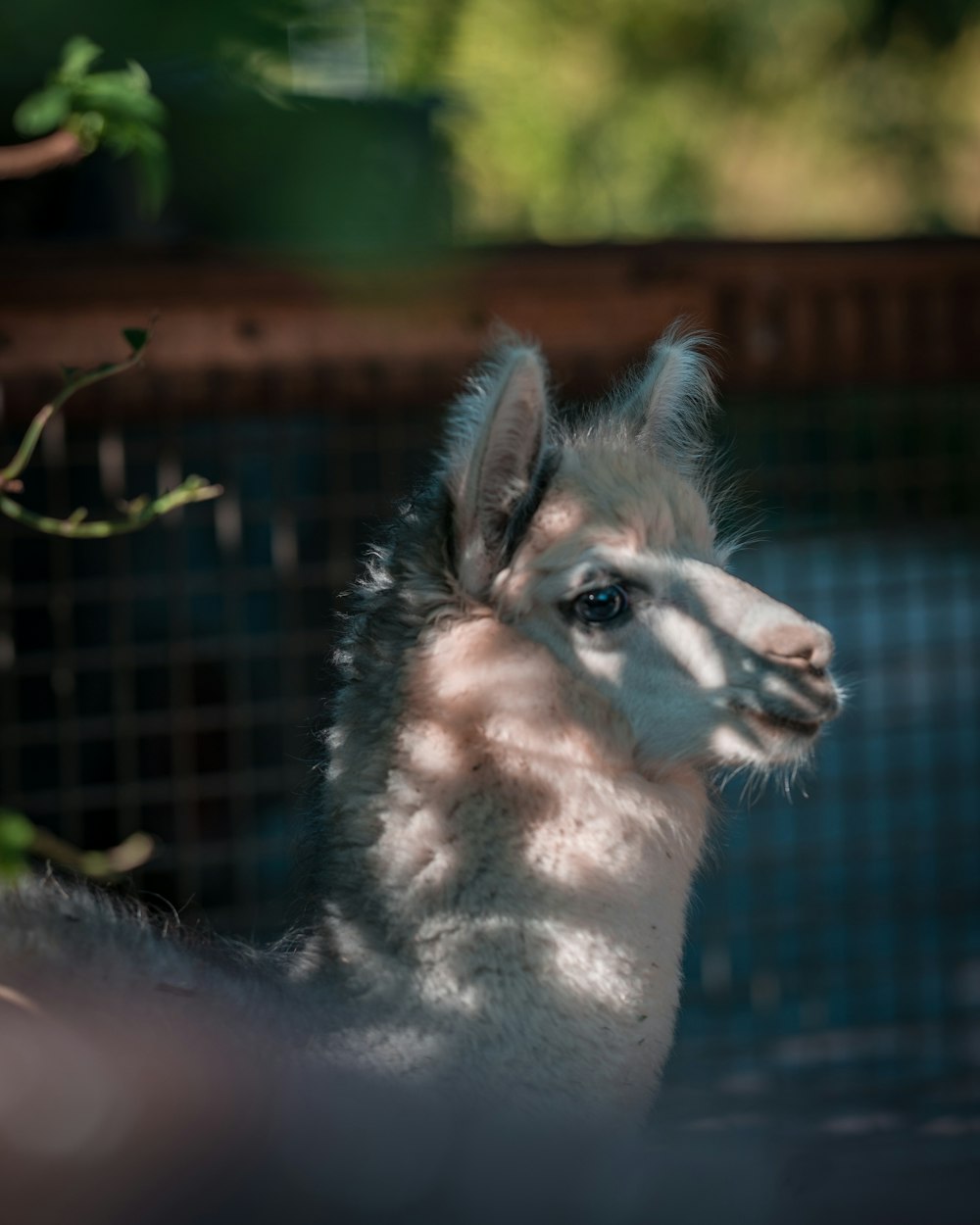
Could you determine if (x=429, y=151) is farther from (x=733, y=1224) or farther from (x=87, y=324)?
(x=733, y=1224)

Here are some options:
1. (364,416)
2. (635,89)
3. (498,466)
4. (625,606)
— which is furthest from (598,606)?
(635,89)

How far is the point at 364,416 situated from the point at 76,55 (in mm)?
3441

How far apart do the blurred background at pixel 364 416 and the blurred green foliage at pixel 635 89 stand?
0.05 feet

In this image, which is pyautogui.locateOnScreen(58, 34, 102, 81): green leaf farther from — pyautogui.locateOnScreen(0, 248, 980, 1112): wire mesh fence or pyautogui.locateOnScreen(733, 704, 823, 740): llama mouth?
pyautogui.locateOnScreen(0, 248, 980, 1112): wire mesh fence

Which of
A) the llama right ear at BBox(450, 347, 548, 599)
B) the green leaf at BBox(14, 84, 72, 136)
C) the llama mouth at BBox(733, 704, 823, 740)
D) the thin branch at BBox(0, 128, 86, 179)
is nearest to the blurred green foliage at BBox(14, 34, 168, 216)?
the green leaf at BBox(14, 84, 72, 136)

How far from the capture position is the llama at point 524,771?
233 centimetres

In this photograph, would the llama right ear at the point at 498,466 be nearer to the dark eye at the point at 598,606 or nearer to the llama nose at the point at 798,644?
the dark eye at the point at 598,606

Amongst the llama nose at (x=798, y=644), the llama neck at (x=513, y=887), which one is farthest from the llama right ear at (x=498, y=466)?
the llama nose at (x=798, y=644)

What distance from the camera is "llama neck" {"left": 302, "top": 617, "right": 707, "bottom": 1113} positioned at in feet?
7.65

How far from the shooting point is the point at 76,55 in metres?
1.73

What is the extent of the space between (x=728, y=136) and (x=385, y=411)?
8832mm

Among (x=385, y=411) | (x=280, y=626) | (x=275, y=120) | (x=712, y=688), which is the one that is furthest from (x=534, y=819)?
(x=280, y=626)

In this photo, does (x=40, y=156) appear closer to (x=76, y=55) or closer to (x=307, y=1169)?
(x=76, y=55)

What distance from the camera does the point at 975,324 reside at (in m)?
4.55
